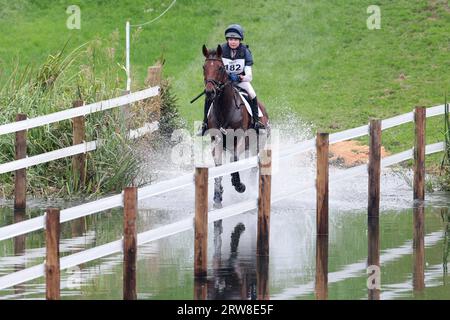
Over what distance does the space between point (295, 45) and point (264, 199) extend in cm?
2478

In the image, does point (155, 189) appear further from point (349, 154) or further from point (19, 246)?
point (349, 154)

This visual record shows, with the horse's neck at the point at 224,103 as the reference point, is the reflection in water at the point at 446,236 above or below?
below

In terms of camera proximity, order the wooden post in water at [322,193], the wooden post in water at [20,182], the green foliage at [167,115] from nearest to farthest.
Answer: the wooden post in water at [322,193]
the wooden post in water at [20,182]
the green foliage at [167,115]

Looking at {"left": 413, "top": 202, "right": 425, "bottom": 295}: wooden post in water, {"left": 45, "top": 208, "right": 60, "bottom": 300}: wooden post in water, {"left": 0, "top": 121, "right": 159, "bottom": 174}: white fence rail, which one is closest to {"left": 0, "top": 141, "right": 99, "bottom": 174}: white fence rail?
{"left": 0, "top": 121, "right": 159, "bottom": 174}: white fence rail

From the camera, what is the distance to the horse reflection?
13.8 meters

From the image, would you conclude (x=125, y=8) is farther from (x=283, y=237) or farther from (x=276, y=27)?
(x=283, y=237)

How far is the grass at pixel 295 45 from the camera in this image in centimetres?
3453

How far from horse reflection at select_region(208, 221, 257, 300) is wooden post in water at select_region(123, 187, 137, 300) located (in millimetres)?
780

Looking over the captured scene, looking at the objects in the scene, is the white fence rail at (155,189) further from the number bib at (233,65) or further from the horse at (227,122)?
the number bib at (233,65)

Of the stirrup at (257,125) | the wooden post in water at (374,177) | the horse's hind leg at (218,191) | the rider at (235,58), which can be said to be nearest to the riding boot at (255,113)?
the stirrup at (257,125)

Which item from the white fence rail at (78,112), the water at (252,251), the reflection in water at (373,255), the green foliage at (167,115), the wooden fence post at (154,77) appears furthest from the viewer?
the green foliage at (167,115)

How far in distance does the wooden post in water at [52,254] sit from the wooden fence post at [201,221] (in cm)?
213

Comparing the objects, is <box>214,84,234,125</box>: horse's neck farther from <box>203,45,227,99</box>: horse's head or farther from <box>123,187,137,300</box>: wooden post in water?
<box>123,187,137,300</box>: wooden post in water

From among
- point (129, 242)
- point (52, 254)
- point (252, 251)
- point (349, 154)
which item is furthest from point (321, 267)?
point (349, 154)
